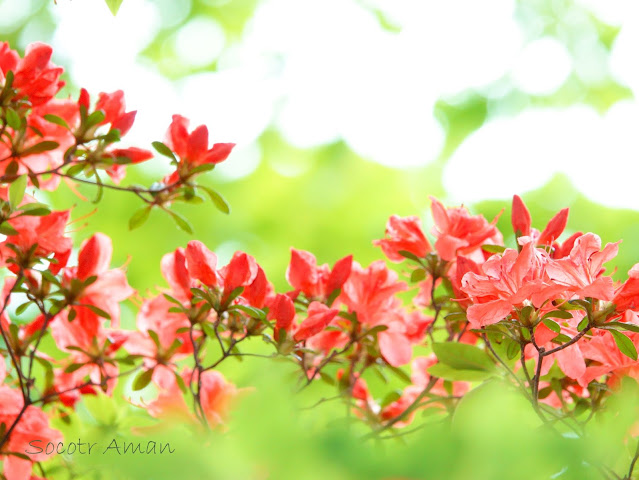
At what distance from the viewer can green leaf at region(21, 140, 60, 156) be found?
3.08 ft

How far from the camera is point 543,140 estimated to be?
16.6 feet

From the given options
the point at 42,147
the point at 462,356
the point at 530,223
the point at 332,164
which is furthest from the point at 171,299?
the point at 332,164

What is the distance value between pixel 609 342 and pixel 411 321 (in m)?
0.37

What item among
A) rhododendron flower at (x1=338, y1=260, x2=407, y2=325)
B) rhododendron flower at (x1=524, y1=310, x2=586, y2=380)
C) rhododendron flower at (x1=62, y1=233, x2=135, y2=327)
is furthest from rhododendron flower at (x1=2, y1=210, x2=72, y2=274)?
rhododendron flower at (x1=524, y1=310, x2=586, y2=380)

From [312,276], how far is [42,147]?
41 centimetres

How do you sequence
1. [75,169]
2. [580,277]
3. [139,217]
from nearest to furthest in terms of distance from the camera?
[580,277] < [75,169] < [139,217]

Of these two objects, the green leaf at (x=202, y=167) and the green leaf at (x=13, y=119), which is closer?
the green leaf at (x=13, y=119)

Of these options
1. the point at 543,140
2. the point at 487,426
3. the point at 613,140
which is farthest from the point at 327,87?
the point at 487,426

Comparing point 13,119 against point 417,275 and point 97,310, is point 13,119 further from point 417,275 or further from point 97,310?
point 417,275

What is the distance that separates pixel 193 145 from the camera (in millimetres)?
1001

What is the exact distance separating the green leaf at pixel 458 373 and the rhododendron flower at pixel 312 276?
182 millimetres

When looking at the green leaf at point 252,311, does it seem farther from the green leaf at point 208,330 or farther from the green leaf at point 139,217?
the green leaf at point 139,217

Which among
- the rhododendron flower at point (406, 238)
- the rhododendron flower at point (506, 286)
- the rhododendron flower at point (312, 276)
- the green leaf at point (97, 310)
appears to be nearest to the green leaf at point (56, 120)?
the green leaf at point (97, 310)

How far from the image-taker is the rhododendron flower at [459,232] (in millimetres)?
968
